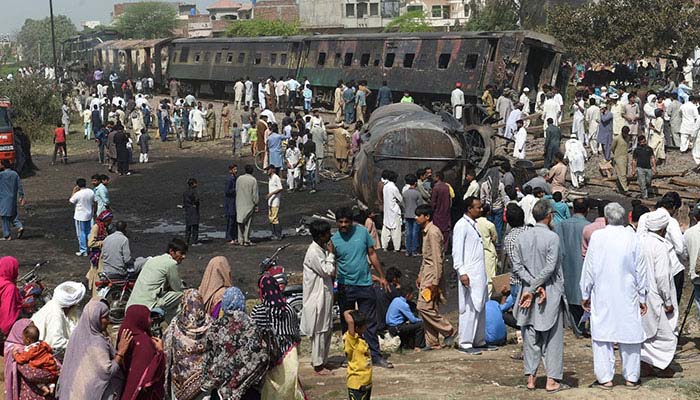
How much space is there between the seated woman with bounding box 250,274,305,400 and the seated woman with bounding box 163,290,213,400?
42 centimetres

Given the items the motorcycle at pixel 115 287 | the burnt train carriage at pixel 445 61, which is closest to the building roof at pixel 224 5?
the burnt train carriage at pixel 445 61

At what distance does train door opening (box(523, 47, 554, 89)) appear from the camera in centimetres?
3172

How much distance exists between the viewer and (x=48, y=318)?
8.38 m

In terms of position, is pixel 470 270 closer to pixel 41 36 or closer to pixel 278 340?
pixel 278 340

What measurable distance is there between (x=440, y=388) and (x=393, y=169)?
9.18 meters

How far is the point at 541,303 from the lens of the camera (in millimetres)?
8797

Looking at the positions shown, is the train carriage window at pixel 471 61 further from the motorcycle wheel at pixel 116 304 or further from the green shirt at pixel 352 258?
A: the green shirt at pixel 352 258

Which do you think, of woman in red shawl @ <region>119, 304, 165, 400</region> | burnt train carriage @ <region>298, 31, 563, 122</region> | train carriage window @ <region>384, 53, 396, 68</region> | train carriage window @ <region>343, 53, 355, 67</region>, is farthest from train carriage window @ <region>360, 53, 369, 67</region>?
woman in red shawl @ <region>119, 304, 165, 400</region>

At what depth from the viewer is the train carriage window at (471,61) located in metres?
31.8

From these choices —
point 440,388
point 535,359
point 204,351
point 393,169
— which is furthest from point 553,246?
point 393,169

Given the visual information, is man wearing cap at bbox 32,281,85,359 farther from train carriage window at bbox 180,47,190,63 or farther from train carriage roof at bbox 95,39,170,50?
train carriage roof at bbox 95,39,170,50

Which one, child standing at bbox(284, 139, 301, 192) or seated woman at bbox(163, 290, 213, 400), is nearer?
seated woman at bbox(163, 290, 213, 400)

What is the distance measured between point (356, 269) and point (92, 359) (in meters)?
3.28

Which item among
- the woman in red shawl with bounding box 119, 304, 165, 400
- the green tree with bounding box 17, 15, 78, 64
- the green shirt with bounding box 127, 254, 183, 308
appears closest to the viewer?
the woman in red shawl with bounding box 119, 304, 165, 400
